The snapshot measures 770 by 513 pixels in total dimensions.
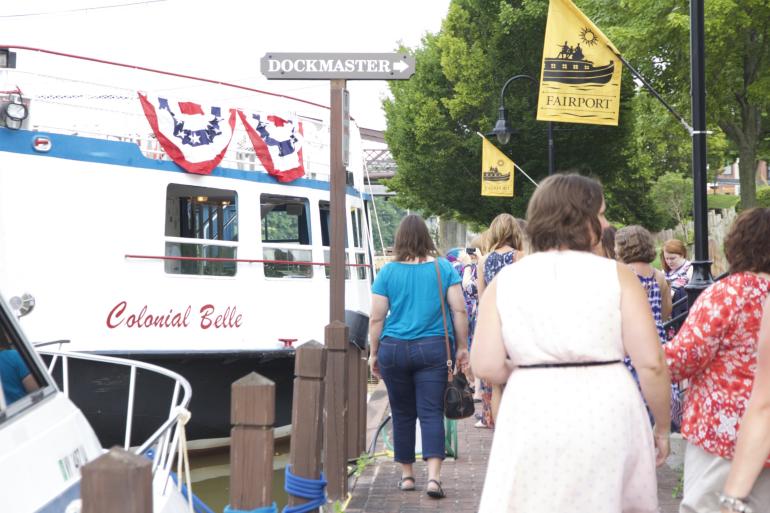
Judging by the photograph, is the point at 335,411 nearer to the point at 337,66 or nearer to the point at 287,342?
the point at 337,66

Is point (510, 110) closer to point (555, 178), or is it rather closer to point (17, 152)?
Answer: point (17, 152)

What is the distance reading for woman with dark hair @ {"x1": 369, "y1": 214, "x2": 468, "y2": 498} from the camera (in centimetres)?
682

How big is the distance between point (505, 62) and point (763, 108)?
38.0 feet

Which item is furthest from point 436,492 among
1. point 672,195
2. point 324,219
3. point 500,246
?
point 672,195

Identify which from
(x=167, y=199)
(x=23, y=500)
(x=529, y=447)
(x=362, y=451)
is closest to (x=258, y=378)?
(x=529, y=447)

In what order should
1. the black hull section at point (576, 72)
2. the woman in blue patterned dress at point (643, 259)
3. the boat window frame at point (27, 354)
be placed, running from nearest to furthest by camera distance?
the boat window frame at point (27, 354), the woman in blue patterned dress at point (643, 259), the black hull section at point (576, 72)

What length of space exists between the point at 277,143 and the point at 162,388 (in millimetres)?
3469

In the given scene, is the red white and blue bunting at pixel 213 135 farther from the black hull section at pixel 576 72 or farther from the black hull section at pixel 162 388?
the black hull section at pixel 576 72

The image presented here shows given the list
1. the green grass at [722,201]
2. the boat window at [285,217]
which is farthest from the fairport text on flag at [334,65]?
the green grass at [722,201]

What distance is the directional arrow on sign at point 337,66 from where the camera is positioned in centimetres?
705

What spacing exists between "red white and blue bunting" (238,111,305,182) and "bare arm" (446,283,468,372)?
18.5ft

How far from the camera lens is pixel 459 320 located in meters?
6.96

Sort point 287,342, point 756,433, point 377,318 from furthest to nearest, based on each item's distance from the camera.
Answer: point 287,342
point 377,318
point 756,433

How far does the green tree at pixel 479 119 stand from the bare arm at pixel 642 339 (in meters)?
24.8
